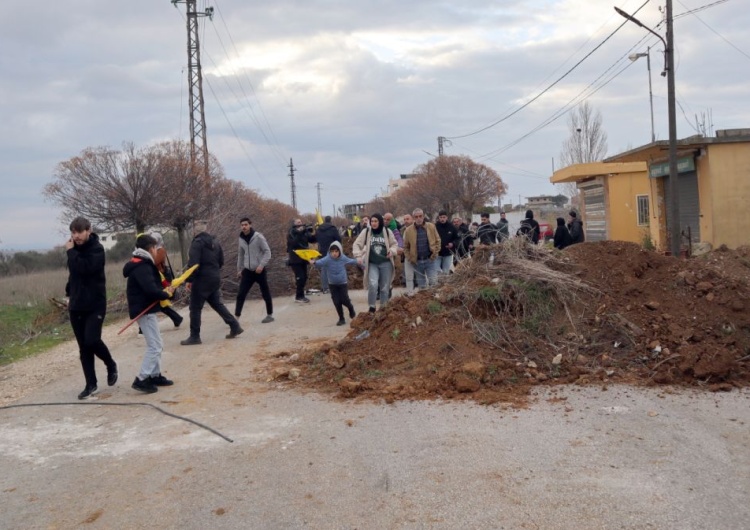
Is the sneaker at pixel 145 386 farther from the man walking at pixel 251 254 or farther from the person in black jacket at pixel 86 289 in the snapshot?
the man walking at pixel 251 254

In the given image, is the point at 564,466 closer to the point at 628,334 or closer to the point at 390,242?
the point at 628,334

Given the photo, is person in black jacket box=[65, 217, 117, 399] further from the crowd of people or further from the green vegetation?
the green vegetation

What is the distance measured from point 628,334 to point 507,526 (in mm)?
3959

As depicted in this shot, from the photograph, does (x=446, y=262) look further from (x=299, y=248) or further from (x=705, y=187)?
(x=705, y=187)

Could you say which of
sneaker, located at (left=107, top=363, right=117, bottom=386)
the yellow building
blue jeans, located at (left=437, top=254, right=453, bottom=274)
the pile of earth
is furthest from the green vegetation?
the yellow building

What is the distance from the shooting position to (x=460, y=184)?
51594 millimetres

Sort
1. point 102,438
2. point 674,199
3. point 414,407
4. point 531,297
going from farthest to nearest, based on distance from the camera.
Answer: point 674,199 < point 531,297 < point 414,407 < point 102,438

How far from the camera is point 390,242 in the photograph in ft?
35.3

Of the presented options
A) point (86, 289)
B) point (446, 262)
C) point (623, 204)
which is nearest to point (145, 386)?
point (86, 289)

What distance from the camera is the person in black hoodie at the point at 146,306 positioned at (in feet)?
23.0

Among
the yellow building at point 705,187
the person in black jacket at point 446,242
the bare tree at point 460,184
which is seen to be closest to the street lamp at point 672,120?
the yellow building at point 705,187

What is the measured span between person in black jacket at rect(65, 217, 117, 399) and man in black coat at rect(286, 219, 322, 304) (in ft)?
25.5

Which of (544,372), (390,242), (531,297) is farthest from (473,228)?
(544,372)

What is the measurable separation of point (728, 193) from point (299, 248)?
10767 millimetres
